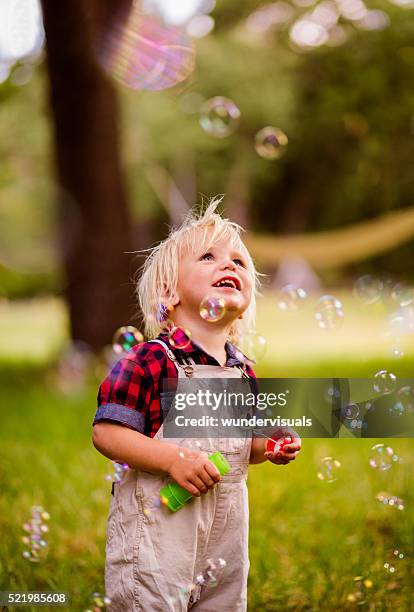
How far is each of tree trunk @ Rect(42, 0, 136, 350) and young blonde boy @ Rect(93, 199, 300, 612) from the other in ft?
10.7

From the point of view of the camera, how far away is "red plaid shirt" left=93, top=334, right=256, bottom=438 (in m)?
1.35

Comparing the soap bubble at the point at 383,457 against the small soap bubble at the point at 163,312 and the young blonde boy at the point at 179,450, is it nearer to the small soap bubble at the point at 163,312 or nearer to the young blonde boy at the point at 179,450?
the young blonde boy at the point at 179,450

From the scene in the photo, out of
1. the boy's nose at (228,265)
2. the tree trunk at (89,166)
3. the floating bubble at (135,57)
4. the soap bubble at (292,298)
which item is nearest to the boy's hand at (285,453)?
the boy's nose at (228,265)

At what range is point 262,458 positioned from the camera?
1.49 meters

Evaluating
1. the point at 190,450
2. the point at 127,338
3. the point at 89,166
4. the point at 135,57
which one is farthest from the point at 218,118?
the point at 89,166

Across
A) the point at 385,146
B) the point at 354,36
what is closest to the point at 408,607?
the point at 385,146

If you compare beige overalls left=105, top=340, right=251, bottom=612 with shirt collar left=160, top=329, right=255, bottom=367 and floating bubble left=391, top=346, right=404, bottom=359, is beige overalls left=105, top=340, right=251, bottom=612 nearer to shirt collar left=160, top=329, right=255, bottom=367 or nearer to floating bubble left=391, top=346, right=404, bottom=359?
shirt collar left=160, top=329, right=255, bottom=367

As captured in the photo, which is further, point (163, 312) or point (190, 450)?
point (163, 312)

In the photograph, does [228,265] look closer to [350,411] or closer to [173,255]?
[173,255]

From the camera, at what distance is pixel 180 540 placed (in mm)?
1354

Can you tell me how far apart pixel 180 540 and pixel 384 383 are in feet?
2.07

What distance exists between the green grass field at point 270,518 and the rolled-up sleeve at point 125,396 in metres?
0.68

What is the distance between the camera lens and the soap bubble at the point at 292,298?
1.99 metres

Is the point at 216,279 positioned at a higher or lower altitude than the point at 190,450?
higher
